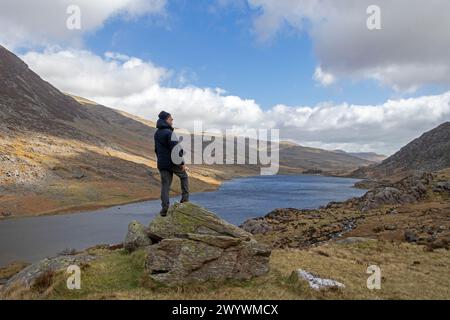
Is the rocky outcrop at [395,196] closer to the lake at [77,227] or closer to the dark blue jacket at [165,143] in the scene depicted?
the lake at [77,227]

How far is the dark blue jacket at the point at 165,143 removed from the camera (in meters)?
17.8

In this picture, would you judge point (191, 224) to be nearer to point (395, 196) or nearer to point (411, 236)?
point (411, 236)

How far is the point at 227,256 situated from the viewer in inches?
652

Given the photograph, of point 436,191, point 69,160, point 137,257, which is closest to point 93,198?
point 69,160

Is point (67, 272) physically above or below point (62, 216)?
above

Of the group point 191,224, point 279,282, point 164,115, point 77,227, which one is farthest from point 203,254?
point 77,227

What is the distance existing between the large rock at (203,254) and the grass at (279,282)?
0.43 meters

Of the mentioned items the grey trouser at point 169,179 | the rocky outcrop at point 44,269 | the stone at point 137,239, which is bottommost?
the rocky outcrop at point 44,269

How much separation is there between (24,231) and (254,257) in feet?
202

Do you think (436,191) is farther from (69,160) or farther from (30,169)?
(69,160)

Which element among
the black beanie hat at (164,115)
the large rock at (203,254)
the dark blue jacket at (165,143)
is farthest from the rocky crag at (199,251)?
the black beanie hat at (164,115)

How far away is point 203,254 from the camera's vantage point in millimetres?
16156

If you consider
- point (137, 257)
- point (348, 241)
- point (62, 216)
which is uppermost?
point (137, 257)

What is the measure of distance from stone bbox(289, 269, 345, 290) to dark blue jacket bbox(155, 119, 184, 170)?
734 cm
